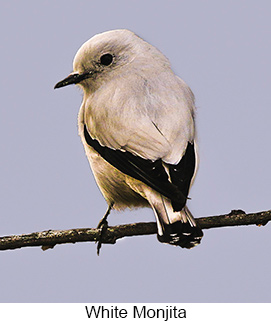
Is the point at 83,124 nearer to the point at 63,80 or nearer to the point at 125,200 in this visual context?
the point at 63,80

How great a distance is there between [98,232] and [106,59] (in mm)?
1125

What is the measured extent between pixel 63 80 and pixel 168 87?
0.69 metres

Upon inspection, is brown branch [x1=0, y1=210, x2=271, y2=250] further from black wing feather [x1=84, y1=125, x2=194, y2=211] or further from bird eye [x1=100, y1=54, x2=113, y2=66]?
bird eye [x1=100, y1=54, x2=113, y2=66]

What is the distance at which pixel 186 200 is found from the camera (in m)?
3.03

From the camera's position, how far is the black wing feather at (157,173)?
9.66 ft

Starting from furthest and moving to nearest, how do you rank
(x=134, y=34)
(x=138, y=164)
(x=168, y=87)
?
A: (x=134, y=34) → (x=168, y=87) → (x=138, y=164)

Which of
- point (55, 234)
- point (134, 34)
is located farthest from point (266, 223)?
point (134, 34)

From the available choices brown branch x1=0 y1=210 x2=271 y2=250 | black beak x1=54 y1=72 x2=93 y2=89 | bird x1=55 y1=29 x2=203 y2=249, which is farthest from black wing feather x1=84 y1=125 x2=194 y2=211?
black beak x1=54 y1=72 x2=93 y2=89

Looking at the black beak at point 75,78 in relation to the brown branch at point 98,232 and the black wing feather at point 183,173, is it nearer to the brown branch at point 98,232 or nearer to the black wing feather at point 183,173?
the black wing feather at point 183,173

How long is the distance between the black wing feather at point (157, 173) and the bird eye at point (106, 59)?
0.68m

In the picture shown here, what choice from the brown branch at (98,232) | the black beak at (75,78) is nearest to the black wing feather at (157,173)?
the brown branch at (98,232)

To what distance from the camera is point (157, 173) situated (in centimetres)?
296

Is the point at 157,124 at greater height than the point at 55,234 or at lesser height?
greater

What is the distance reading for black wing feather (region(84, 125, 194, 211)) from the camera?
9.66 ft
